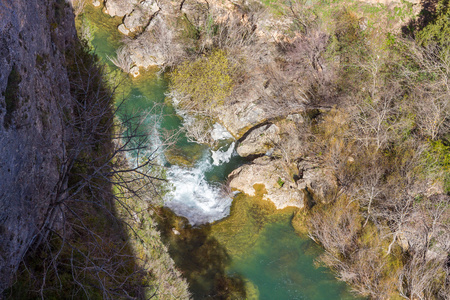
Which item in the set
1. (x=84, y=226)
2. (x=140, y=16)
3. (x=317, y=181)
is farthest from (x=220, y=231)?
(x=140, y=16)

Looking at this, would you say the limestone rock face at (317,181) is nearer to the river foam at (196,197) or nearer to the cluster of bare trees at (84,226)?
the river foam at (196,197)

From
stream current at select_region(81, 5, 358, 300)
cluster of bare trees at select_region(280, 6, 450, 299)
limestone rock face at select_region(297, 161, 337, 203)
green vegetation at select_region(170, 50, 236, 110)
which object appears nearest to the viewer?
cluster of bare trees at select_region(280, 6, 450, 299)

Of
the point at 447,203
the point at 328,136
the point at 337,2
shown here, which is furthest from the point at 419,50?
the point at 447,203

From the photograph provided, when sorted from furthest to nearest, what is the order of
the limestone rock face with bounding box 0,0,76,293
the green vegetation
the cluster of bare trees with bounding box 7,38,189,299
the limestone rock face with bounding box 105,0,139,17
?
the limestone rock face with bounding box 105,0,139,17 → the green vegetation → the cluster of bare trees with bounding box 7,38,189,299 → the limestone rock face with bounding box 0,0,76,293

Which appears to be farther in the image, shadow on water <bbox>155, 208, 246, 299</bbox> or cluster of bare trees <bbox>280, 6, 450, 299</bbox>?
shadow on water <bbox>155, 208, 246, 299</bbox>

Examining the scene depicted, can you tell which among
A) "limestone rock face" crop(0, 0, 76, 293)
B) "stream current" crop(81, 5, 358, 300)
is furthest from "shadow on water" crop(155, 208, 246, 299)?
"limestone rock face" crop(0, 0, 76, 293)

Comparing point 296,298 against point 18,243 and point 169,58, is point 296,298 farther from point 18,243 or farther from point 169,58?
point 169,58

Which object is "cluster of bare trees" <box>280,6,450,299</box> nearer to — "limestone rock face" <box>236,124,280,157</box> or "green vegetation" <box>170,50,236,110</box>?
"limestone rock face" <box>236,124,280,157</box>
